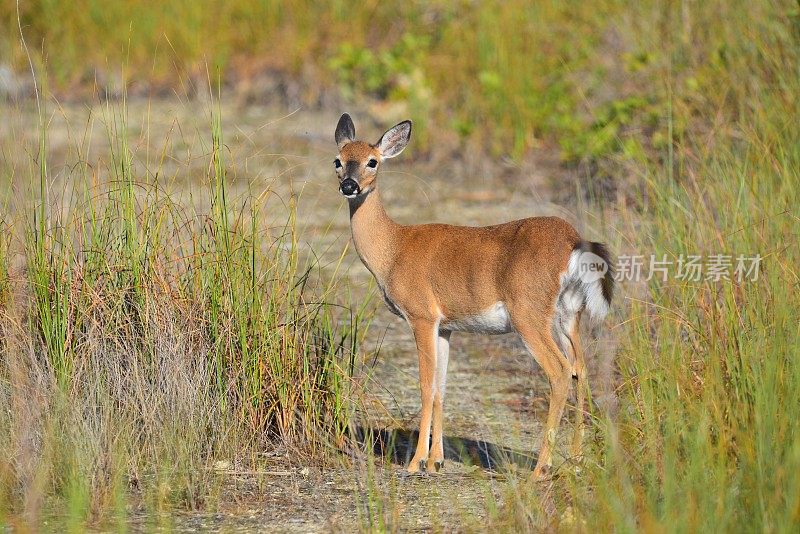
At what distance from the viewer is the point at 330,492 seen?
4.81 m

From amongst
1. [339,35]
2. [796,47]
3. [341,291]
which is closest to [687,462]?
[341,291]

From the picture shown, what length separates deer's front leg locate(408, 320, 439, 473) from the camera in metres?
5.29

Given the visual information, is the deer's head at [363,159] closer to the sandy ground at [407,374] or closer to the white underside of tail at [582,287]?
the sandy ground at [407,374]

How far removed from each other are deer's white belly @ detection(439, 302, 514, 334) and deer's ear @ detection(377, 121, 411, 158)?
0.89m

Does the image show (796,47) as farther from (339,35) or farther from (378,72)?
(339,35)

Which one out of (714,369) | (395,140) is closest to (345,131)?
(395,140)

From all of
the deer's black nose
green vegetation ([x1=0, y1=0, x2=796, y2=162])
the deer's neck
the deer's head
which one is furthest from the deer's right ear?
green vegetation ([x1=0, y1=0, x2=796, y2=162])

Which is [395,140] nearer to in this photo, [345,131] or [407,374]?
[345,131]

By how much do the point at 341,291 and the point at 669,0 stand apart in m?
3.81

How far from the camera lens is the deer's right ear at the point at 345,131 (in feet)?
19.8

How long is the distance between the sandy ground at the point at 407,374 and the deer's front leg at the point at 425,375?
119 millimetres

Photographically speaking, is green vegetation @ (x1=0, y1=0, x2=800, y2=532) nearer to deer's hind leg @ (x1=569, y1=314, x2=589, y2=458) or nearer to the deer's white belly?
deer's hind leg @ (x1=569, y1=314, x2=589, y2=458)

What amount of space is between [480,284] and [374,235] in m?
0.62

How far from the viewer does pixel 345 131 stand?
611cm
